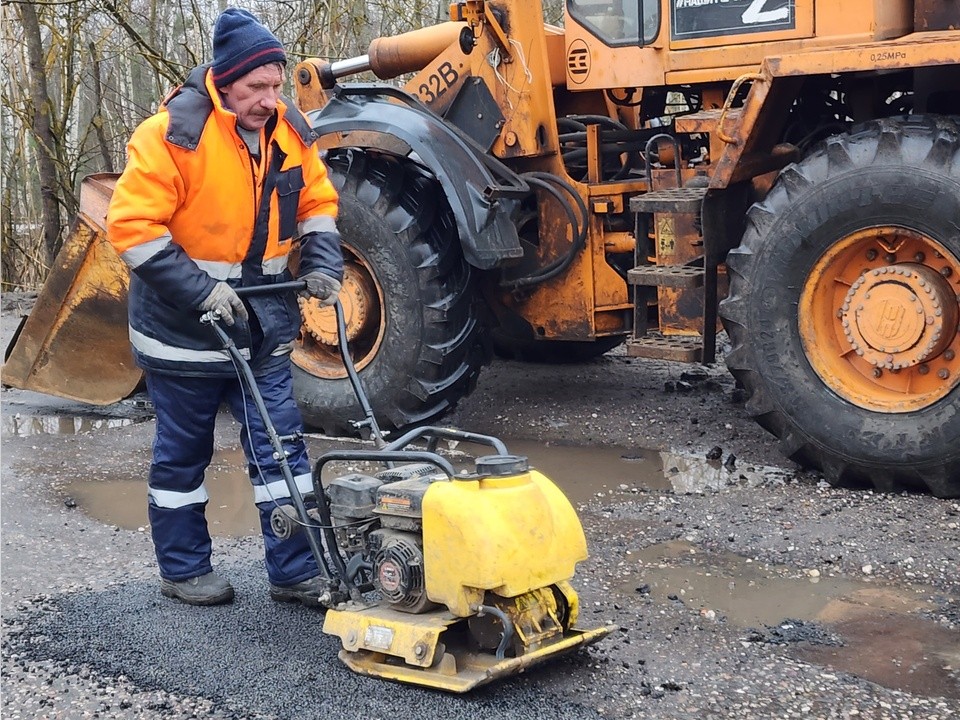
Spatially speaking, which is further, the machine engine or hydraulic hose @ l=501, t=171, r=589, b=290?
hydraulic hose @ l=501, t=171, r=589, b=290

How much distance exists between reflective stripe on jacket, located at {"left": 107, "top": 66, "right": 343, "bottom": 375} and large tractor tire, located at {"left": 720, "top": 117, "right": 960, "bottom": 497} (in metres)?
2.09

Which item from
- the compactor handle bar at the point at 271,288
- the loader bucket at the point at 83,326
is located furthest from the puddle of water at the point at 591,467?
the loader bucket at the point at 83,326

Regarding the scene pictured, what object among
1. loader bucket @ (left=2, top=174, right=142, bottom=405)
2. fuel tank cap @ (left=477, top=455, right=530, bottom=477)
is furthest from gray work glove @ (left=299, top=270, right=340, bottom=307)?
loader bucket @ (left=2, top=174, right=142, bottom=405)

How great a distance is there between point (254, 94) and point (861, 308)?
108 inches

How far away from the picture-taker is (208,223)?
414 centimetres

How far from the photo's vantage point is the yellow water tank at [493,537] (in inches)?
133

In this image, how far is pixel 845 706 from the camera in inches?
134

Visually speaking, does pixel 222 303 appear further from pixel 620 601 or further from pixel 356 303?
pixel 356 303

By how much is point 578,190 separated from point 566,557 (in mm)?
3353

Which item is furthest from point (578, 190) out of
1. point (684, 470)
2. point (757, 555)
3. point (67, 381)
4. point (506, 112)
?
point (67, 381)

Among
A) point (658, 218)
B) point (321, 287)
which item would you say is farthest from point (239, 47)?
point (658, 218)

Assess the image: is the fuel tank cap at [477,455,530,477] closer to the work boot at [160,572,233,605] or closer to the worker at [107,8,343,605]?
the worker at [107,8,343,605]

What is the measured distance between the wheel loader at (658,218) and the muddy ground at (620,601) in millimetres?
483

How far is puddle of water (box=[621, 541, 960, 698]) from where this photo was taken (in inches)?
145
